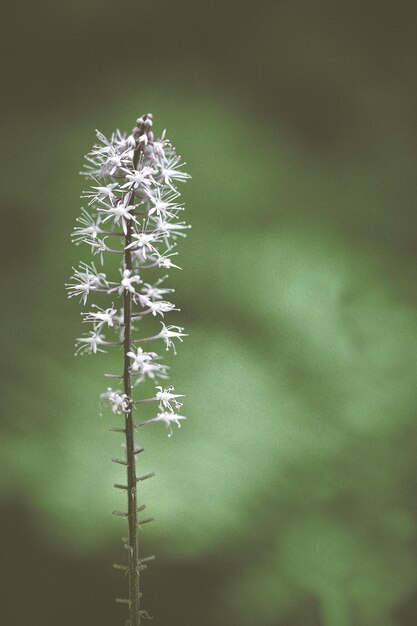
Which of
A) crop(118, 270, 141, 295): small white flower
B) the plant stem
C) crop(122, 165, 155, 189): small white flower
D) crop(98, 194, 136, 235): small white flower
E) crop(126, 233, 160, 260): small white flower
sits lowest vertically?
the plant stem

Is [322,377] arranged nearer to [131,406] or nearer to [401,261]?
[401,261]

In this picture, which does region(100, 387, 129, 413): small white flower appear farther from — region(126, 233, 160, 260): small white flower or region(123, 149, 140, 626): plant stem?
region(126, 233, 160, 260): small white flower

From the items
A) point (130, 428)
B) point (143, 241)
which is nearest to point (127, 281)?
point (143, 241)

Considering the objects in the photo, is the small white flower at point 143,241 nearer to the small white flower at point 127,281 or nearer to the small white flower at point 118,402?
the small white flower at point 127,281

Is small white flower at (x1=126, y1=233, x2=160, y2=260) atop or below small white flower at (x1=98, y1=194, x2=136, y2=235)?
below

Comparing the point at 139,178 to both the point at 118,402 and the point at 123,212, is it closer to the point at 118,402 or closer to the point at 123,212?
the point at 123,212

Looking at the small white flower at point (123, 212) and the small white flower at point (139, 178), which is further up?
the small white flower at point (139, 178)

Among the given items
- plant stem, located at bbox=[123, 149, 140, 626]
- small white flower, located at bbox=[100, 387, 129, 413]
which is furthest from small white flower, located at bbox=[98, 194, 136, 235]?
small white flower, located at bbox=[100, 387, 129, 413]

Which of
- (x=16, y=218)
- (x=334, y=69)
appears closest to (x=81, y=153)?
(x=16, y=218)

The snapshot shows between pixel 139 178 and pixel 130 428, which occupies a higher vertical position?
pixel 139 178

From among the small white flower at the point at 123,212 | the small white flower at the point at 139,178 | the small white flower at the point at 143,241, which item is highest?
the small white flower at the point at 139,178

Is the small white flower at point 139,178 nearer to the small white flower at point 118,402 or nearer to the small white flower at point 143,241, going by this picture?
the small white flower at point 143,241

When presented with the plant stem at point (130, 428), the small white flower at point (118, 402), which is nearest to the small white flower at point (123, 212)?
the plant stem at point (130, 428)
